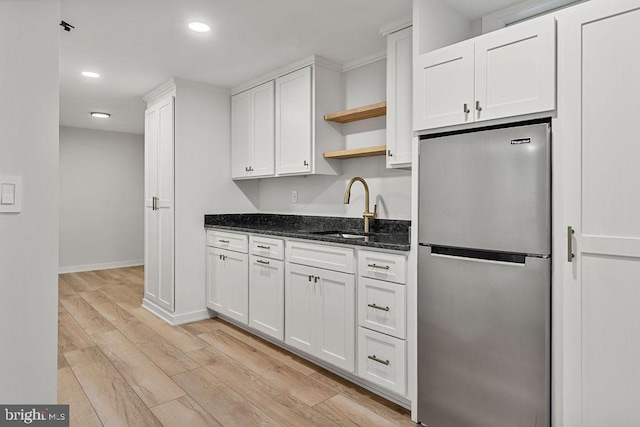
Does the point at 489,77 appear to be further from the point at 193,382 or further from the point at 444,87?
the point at 193,382

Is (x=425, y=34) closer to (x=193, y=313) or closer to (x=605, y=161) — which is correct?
(x=605, y=161)

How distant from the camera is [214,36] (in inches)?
112

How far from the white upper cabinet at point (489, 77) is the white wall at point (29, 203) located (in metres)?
1.70

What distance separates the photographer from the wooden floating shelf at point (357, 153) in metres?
2.85

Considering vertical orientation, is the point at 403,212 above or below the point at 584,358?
above

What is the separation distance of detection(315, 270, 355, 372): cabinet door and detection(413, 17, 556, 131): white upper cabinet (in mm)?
1129

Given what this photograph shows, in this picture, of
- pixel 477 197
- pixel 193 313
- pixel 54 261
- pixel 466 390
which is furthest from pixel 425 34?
pixel 193 313

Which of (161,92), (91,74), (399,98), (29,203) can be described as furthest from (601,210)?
(91,74)

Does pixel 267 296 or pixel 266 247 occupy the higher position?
pixel 266 247

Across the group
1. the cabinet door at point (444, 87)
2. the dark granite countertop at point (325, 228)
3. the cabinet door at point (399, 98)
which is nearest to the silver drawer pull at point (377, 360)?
the dark granite countertop at point (325, 228)

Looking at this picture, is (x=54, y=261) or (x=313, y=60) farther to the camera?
(x=313, y=60)

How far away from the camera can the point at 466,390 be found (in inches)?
75.6

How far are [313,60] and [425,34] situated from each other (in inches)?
50.0

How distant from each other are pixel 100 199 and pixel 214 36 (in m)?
4.95
